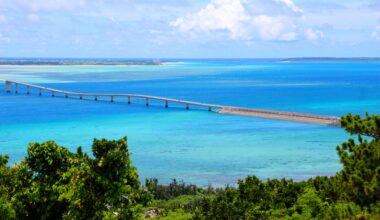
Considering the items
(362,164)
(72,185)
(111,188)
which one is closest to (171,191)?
(362,164)

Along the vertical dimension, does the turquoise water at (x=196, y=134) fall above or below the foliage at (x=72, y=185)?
below

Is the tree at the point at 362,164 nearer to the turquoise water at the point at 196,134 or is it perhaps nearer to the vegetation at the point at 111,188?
the vegetation at the point at 111,188

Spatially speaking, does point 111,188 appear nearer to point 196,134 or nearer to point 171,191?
point 171,191

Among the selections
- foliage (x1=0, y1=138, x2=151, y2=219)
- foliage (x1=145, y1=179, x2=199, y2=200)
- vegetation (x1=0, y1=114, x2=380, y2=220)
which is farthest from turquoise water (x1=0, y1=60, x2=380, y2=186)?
foliage (x1=0, y1=138, x2=151, y2=219)

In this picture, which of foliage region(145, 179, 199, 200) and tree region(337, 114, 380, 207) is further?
foliage region(145, 179, 199, 200)

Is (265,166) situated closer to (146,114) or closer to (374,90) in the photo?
(146,114)

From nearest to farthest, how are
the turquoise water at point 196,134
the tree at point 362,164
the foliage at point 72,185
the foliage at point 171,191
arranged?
the foliage at point 72,185 < the tree at point 362,164 < the foliage at point 171,191 < the turquoise water at point 196,134

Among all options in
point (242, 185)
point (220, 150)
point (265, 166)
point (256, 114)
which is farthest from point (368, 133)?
point (256, 114)

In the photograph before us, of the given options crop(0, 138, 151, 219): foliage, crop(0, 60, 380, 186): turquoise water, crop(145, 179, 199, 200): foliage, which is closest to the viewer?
crop(0, 138, 151, 219): foliage

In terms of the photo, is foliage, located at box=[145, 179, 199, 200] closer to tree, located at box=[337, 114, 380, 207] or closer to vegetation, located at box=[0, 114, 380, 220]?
vegetation, located at box=[0, 114, 380, 220]

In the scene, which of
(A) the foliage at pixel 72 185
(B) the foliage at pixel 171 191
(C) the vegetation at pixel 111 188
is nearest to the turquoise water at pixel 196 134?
(B) the foliage at pixel 171 191
